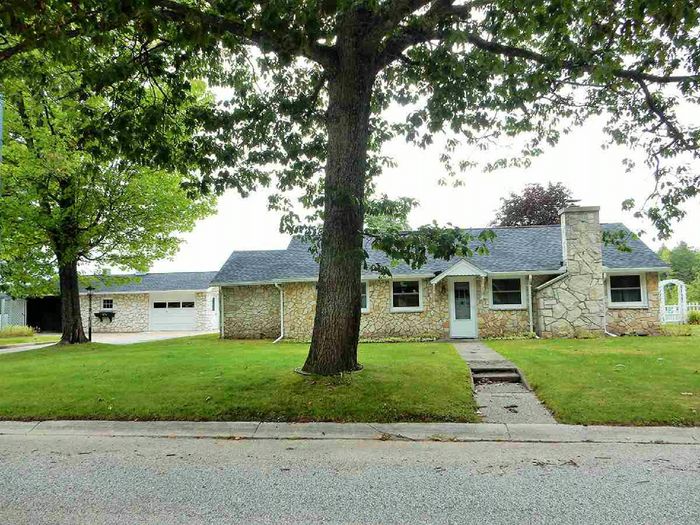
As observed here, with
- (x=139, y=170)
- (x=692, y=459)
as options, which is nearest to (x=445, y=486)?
(x=692, y=459)

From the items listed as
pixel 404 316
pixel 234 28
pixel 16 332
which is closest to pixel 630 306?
pixel 404 316

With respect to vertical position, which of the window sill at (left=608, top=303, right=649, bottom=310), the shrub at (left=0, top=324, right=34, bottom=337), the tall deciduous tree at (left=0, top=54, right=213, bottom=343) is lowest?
the shrub at (left=0, top=324, right=34, bottom=337)

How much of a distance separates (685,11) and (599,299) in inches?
501

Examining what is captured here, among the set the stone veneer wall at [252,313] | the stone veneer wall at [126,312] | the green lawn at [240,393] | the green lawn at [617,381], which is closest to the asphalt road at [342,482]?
the green lawn at [240,393]

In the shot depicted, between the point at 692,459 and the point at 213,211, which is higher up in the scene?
the point at 213,211

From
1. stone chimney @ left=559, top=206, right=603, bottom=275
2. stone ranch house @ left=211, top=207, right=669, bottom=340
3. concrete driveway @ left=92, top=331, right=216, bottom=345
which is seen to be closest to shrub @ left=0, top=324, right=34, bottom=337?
concrete driveway @ left=92, top=331, right=216, bottom=345

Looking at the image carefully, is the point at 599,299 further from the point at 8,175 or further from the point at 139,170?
the point at 8,175

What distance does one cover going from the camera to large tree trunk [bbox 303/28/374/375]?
25.8ft

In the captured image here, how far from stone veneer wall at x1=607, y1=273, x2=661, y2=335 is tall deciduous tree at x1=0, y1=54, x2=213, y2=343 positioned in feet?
49.7

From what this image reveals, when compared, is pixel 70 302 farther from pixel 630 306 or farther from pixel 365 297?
pixel 630 306

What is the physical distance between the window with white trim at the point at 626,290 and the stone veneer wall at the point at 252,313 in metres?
12.9

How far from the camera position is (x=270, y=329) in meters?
20.0

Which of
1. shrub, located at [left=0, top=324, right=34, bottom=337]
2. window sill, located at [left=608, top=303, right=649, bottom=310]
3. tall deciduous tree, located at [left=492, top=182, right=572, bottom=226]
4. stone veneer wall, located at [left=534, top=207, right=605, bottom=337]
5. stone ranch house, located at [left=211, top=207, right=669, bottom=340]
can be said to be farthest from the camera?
tall deciduous tree, located at [left=492, top=182, right=572, bottom=226]

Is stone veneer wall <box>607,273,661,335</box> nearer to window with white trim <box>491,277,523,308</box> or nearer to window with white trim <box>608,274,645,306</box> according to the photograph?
window with white trim <box>608,274,645,306</box>
